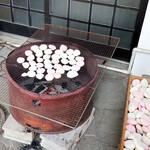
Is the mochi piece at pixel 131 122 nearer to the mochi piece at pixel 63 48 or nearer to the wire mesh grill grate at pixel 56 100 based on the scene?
the wire mesh grill grate at pixel 56 100

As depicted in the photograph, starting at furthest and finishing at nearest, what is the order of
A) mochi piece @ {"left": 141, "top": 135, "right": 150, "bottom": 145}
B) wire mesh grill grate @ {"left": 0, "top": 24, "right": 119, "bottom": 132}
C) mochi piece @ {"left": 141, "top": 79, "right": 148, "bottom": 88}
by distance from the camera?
mochi piece @ {"left": 141, "top": 79, "right": 148, "bottom": 88}
mochi piece @ {"left": 141, "top": 135, "right": 150, "bottom": 145}
wire mesh grill grate @ {"left": 0, "top": 24, "right": 119, "bottom": 132}

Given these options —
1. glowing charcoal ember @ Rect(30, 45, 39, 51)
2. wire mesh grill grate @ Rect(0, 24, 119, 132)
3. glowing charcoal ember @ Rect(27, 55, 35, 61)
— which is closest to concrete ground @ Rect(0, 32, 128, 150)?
wire mesh grill grate @ Rect(0, 24, 119, 132)

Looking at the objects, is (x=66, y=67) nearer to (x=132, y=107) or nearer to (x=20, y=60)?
(x=20, y=60)

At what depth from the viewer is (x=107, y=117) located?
12.3 ft

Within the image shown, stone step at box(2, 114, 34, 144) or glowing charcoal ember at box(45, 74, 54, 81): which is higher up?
glowing charcoal ember at box(45, 74, 54, 81)

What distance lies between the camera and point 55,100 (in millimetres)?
2734

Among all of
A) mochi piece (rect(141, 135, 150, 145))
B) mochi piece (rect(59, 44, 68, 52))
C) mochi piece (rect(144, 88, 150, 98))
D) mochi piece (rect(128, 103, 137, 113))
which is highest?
mochi piece (rect(59, 44, 68, 52))

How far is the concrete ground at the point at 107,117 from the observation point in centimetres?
330

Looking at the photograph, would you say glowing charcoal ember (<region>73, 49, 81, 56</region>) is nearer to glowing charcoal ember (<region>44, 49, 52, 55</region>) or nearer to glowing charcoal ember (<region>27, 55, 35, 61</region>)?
glowing charcoal ember (<region>44, 49, 52, 55</region>)

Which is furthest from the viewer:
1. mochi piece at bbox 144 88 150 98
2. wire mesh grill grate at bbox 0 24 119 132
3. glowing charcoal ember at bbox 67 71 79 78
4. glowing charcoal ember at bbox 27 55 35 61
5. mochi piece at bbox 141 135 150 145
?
mochi piece at bbox 144 88 150 98

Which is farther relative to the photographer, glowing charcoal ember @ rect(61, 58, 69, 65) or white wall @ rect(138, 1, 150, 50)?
white wall @ rect(138, 1, 150, 50)

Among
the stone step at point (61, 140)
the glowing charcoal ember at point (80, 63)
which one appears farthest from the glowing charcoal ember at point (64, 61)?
the stone step at point (61, 140)

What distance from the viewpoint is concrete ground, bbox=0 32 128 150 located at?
330cm

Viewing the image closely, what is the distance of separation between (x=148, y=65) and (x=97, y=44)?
3.48 feet
